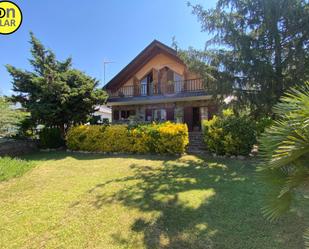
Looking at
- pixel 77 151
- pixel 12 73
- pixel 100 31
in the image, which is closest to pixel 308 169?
pixel 77 151

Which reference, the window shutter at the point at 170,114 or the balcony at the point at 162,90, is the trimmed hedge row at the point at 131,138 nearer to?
the balcony at the point at 162,90

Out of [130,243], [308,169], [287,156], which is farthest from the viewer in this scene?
[130,243]

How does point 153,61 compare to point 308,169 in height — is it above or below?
above

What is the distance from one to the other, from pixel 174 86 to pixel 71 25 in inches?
323

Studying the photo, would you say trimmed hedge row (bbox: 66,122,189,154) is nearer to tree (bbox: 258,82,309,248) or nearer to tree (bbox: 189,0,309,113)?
tree (bbox: 189,0,309,113)

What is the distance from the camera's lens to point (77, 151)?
13445mm

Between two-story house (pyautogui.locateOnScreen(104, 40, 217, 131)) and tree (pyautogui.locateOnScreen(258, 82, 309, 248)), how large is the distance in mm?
13168

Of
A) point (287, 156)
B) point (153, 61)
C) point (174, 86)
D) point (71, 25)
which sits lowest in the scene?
point (287, 156)

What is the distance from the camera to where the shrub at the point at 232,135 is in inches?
396

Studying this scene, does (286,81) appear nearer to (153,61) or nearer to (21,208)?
(21,208)

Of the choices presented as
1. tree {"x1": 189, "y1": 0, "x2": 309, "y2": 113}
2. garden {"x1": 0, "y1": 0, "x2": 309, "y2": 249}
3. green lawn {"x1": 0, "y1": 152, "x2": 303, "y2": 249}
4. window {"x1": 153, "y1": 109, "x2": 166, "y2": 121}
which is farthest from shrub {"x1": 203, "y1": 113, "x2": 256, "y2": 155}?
window {"x1": 153, "y1": 109, "x2": 166, "y2": 121}

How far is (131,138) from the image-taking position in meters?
12.0

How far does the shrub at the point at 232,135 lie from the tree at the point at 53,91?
7.73 metres

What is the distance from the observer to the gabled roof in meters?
17.6
